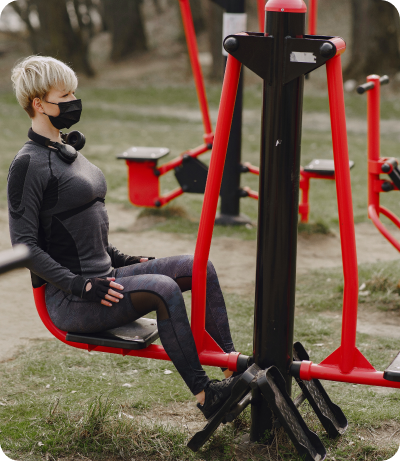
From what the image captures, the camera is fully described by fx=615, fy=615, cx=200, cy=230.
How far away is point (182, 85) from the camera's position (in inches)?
664

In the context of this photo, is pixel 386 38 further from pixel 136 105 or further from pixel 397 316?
pixel 397 316

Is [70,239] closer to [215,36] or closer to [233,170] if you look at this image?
[233,170]

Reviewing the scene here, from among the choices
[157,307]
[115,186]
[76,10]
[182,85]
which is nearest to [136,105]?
[182,85]

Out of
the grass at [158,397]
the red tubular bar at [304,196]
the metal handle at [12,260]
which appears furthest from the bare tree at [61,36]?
the metal handle at [12,260]

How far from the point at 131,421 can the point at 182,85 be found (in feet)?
49.5

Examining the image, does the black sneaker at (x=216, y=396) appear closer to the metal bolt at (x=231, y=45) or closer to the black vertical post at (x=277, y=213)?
the black vertical post at (x=277, y=213)

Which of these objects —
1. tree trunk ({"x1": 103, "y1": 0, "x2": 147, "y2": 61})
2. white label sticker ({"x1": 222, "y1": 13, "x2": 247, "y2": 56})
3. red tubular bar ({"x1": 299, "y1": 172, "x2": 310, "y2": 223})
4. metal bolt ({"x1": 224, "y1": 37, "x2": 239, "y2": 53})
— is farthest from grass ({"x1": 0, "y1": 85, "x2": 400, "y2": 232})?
tree trunk ({"x1": 103, "y1": 0, "x2": 147, "y2": 61})

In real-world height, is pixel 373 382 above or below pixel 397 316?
above

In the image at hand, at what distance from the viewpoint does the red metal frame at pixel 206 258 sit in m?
2.21

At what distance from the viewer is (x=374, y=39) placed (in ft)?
45.1

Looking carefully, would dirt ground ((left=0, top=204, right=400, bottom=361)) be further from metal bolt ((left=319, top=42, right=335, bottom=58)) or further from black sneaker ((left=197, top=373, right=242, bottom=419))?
metal bolt ((left=319, top=42, right=335, bottom=58))

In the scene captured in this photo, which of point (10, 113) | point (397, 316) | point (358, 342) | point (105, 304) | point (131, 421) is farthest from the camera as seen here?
point (10, 113)

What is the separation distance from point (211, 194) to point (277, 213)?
25 cm

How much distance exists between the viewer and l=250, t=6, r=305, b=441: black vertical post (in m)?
2.15
